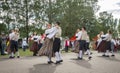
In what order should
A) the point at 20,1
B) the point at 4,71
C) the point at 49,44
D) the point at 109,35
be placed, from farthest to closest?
the point at 20,1, the point at 109,35, the point at 49,44, the point at 4,71

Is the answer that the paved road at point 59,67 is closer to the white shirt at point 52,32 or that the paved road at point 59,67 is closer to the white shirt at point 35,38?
the white shirt at point 52,32

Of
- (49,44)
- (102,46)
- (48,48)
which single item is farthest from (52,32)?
(102,46)

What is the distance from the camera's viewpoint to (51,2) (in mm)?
53406

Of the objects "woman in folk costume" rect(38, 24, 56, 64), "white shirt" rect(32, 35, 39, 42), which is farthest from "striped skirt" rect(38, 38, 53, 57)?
"white shirt" rect(32, 35, 39, 42)

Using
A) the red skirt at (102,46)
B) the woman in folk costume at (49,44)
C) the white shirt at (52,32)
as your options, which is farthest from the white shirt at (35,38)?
the white shirt at (52,32)

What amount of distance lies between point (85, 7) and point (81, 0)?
5.42 feet

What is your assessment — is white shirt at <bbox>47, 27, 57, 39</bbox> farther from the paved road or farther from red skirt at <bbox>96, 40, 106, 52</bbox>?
red skirt at <bbox>96, 40, 106, 52</bbox>

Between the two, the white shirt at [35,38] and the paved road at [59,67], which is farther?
the white shirt at [35,38]

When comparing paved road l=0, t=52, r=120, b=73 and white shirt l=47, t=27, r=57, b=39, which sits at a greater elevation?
white shirt l=47, t=27, r=57, b=39

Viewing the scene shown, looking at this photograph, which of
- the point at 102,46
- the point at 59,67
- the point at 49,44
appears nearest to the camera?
the point at 59,67

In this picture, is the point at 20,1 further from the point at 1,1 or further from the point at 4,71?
the point at 4,71

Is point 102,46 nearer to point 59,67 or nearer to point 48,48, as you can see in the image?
point 48,48

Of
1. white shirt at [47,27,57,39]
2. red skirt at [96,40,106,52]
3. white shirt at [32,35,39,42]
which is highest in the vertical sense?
white shirt at [47,27,57,39]

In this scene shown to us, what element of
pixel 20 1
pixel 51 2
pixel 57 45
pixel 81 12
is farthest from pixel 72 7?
pixel 57 45
